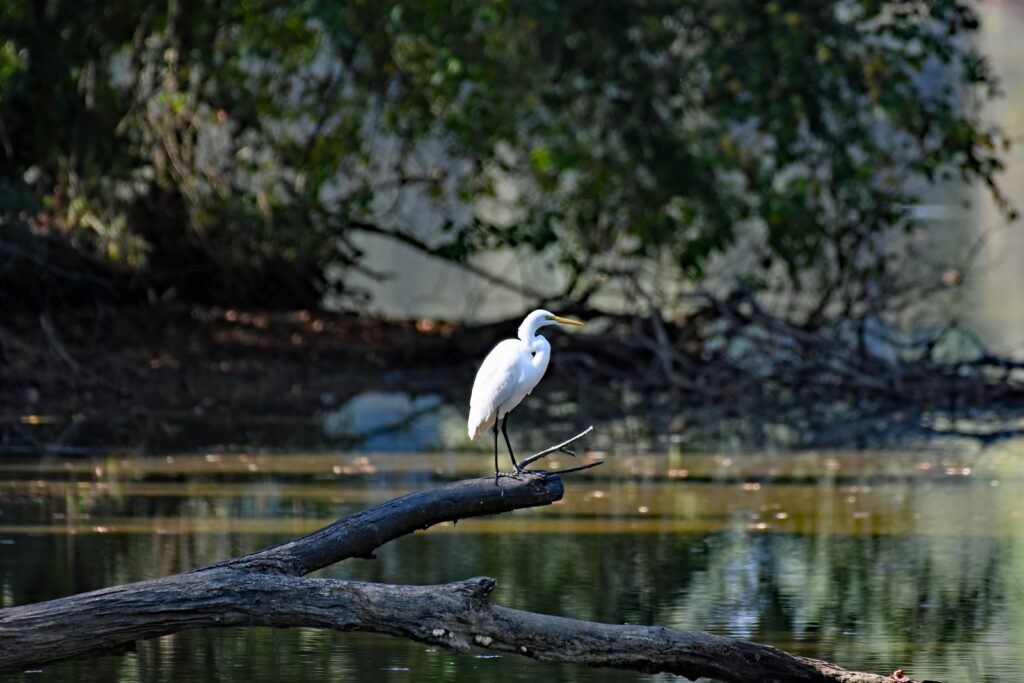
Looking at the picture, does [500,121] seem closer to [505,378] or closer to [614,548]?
[614,548]

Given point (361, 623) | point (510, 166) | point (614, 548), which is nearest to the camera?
point (361, 623)

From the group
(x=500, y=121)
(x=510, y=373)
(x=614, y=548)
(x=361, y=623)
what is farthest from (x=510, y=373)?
(x=500, y=121)

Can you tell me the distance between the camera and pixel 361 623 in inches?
234

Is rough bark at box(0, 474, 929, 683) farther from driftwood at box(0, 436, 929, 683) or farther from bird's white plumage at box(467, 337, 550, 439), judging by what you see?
bird's white plumage at box(467, 337, 550, 439)

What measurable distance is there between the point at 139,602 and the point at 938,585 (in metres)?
4.39

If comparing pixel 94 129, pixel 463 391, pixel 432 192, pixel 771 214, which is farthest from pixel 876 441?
pixel 94 129

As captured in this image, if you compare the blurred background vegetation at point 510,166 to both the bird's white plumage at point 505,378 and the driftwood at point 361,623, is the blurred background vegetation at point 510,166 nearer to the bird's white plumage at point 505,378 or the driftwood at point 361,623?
the bird's white plumage at point 505,378

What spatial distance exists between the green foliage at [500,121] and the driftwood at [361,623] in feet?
33.8

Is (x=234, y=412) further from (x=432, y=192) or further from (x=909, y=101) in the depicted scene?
(x=909, y=101)

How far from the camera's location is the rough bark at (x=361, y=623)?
233 inches

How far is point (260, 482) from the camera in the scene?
1175cm

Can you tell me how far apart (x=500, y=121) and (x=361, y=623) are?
11.9 meters

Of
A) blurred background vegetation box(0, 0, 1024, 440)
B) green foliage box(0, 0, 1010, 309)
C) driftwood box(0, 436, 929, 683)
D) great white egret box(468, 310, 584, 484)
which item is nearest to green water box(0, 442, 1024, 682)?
driftwood box(0, 436, 929, 683)

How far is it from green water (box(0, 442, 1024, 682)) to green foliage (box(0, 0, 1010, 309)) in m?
4.43
